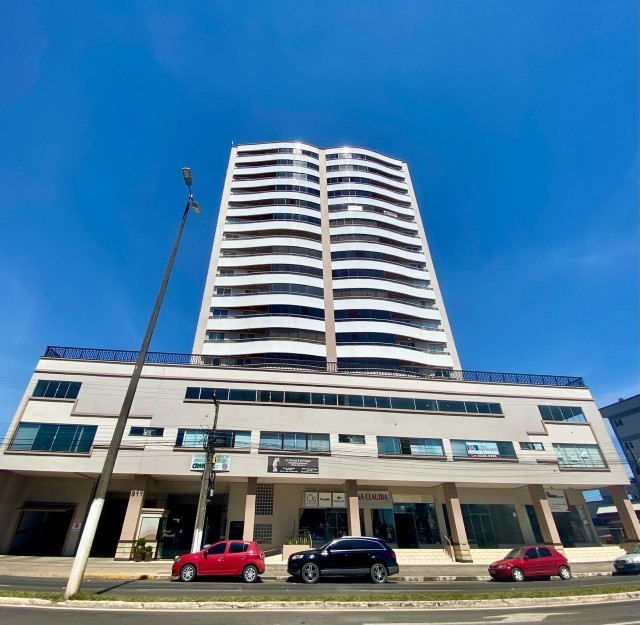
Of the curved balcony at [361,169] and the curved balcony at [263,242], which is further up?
the curved balcony at [361,169]

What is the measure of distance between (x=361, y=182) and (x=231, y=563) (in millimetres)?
46531

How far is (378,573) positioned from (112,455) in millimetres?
10551

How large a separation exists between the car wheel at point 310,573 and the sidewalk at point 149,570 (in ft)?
11.2

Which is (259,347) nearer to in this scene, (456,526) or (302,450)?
(302,450)

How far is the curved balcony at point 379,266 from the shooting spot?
42.0 m

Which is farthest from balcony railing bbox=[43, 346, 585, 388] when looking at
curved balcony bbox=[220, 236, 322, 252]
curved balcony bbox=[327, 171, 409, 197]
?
curved balcony bbox=[327, 171, 409, 197]

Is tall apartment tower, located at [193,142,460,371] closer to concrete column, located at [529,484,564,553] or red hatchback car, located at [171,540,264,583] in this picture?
concrete column, located at [529,484,564,553]

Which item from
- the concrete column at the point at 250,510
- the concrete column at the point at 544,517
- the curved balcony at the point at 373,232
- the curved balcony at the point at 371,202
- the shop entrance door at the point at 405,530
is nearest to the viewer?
the concrete column at the point at 250,510

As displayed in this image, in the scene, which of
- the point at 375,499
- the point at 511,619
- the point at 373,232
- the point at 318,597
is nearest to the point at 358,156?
the point at 373,232

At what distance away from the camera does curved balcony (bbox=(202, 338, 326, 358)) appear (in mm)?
34250

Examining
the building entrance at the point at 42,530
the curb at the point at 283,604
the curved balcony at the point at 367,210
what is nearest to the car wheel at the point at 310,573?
the curb at the point at 283,604

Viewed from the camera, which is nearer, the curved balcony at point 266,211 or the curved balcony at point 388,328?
the curved balcony at point 388,328

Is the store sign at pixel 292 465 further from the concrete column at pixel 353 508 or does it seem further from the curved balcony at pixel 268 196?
the curved balcony at pixel 268 196

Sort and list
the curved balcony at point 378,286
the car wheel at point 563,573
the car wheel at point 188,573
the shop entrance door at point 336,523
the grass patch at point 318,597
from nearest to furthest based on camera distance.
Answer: the grass patch at point 318,597
the car wheel at point 188,573
the car wheel at point 563,573
the shop entrance door at point 336,523
the curved balcony at point 378,286
